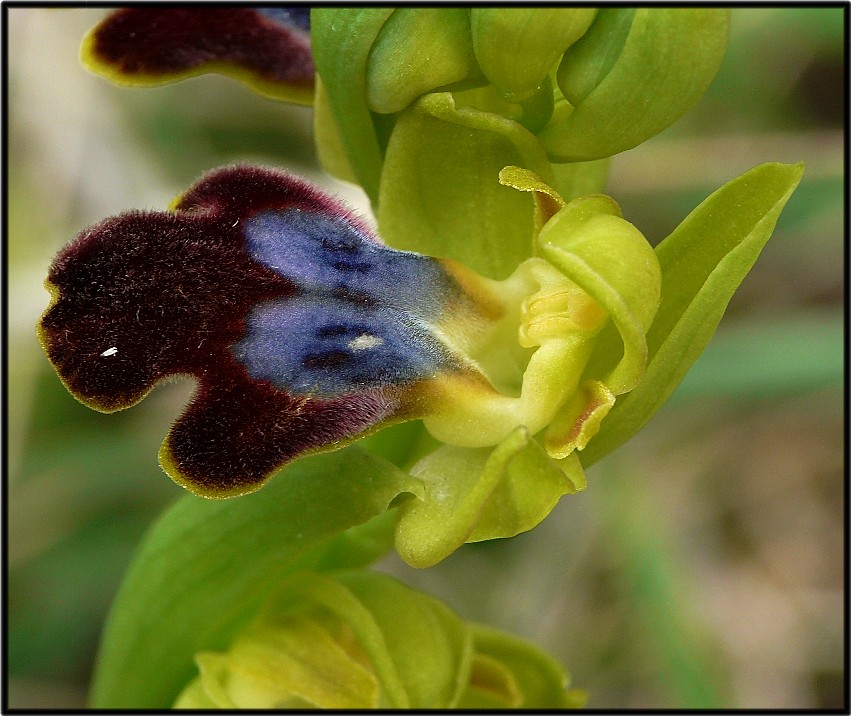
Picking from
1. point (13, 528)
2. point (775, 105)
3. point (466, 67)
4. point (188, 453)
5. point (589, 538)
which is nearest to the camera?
point (188, 453)

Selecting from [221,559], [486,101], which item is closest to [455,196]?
[486,101]

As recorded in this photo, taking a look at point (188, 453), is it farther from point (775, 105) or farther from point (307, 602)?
point (775, 105)

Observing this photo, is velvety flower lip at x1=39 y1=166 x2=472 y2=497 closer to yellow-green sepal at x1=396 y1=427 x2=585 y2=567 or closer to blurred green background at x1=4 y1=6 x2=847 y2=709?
yellow-green sepal at x1=396 y1=427 x2=585 y2=567

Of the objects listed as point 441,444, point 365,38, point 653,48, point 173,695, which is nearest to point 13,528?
point 173,695

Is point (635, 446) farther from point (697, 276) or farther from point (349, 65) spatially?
point (349, 65)

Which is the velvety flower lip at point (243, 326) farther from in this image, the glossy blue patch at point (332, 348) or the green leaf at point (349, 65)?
the green leaf at point (349, 65)

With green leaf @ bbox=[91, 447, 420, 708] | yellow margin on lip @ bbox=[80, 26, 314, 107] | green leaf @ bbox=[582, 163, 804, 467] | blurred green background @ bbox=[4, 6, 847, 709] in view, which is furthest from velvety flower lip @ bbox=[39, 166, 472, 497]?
blurred green background @ bbox=[4, 6, 847, 709]
